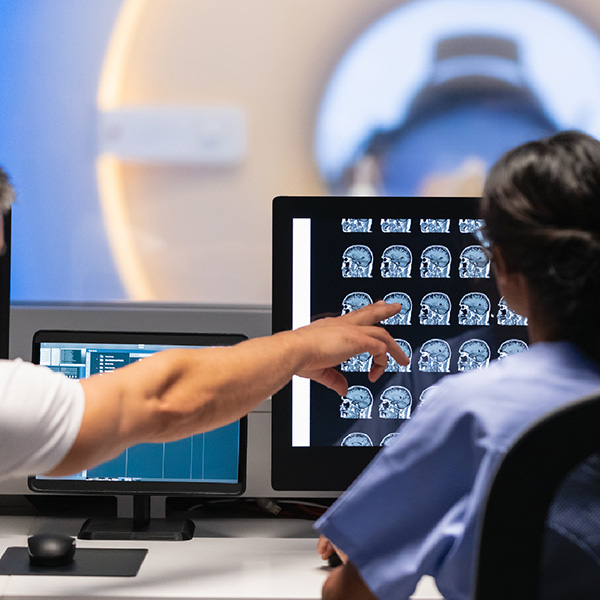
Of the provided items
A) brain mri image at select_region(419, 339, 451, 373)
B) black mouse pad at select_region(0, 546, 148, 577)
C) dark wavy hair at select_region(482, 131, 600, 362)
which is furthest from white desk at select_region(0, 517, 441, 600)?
dark wavy hair at select_region(482, 131, 600, 362)

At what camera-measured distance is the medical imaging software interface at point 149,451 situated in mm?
1482

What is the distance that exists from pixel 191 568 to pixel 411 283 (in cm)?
61

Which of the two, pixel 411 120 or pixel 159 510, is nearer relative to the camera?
pixel 159 510

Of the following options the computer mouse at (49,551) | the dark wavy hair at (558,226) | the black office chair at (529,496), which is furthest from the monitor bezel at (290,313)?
the black office chair at (529,496)

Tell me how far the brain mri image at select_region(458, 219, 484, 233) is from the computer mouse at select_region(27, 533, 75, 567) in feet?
2.81

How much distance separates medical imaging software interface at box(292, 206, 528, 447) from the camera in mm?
1417

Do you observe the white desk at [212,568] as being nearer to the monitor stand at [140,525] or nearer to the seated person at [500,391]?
the monitor stand at [140,525]

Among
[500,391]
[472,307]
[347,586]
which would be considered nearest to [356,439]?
[472,307]

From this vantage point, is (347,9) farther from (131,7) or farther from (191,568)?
(191,568)

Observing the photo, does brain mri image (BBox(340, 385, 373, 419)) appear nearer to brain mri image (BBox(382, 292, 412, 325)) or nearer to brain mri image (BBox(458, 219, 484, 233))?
brain mri image (BBox(382, 292, 412, 325))

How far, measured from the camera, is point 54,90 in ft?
5.83

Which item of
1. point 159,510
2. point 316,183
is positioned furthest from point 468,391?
point 316,183

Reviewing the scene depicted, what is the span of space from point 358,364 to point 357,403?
0.07m

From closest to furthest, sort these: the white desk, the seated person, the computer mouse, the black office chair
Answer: the black office chair < the seated person < the white desk < the computer mouse
